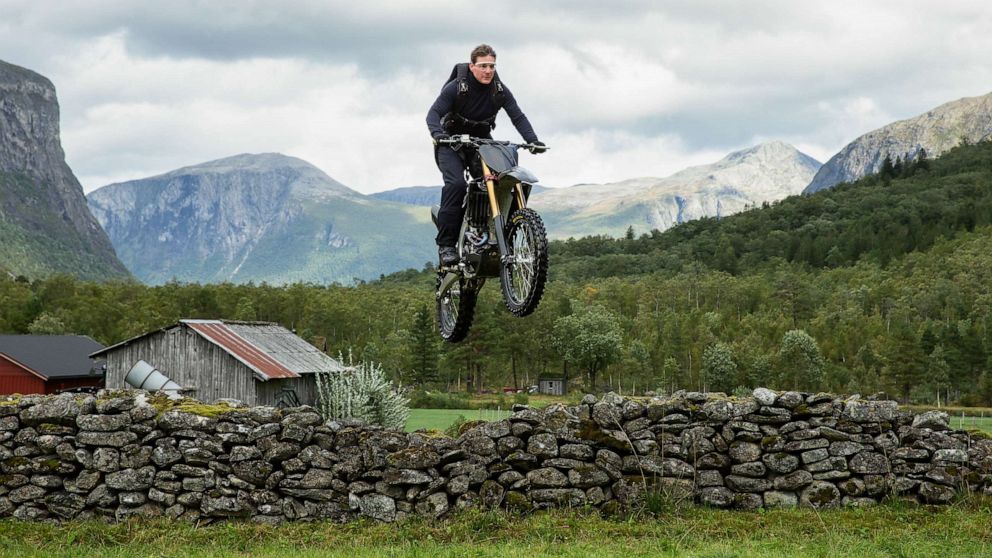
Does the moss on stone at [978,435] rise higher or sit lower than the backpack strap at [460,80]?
lower

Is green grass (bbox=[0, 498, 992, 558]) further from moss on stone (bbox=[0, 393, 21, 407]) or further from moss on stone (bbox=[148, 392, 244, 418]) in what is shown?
moss on stone (bbox=[0, 393, 21, 407])

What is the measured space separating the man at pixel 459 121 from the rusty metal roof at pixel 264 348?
30.8m

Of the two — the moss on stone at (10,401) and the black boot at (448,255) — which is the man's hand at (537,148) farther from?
the moss on stone at (10,401)

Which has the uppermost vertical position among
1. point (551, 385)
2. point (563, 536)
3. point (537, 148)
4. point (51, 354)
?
point (537, 148)

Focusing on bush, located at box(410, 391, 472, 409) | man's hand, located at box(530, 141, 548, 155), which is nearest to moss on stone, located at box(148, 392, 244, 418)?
man's hand, located at box(530, 141, 548, 155)

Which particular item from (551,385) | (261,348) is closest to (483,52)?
(261,348)

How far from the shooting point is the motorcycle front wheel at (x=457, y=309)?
28.9 ft

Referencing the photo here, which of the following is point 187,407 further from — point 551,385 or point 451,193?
point 551,385

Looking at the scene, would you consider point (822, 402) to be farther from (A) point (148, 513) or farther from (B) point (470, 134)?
(A) point (148, 513)

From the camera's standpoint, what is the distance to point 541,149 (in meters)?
8.22

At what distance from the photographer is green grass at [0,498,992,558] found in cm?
1340

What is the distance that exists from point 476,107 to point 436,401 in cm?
6842

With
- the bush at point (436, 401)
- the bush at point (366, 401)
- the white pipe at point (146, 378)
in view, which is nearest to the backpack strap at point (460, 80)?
the bush at point (366, 401)

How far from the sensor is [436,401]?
75750mm
